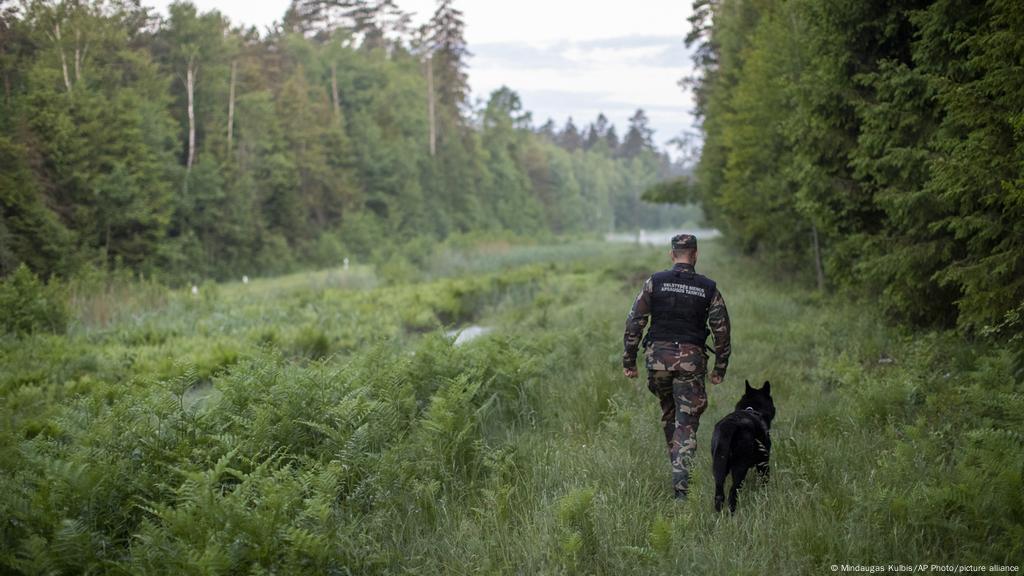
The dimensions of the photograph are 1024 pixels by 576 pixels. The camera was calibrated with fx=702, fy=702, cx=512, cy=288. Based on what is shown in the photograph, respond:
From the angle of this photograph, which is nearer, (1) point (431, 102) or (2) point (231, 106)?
(2) point (231, 106)

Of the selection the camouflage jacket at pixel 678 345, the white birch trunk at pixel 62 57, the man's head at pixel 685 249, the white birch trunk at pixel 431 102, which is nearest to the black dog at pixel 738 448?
the camouflage jacket at pixel 678 345

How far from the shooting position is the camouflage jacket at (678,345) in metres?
5.97

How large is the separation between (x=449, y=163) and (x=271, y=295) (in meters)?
41.0

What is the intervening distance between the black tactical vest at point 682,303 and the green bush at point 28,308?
41.0ft

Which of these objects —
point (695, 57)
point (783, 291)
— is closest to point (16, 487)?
point (783, 291)

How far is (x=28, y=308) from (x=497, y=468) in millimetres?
12132

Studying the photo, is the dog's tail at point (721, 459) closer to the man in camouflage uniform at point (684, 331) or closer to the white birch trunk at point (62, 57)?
the man in camouflage uniform at point (684, 331)

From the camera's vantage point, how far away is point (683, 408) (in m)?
5.95

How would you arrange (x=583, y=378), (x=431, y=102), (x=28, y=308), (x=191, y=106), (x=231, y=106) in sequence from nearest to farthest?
(x=583, y=378), (x=28, y=308), (x=191, y=106), (x=231, y=106), (x=431, y=102)

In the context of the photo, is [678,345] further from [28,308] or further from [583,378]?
[28,308]

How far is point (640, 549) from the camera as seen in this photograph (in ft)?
14.3

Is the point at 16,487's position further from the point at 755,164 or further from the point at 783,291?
the point at 755,164

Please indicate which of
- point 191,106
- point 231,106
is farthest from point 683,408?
point 231,106

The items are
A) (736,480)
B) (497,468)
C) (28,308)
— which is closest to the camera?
(736,480)
